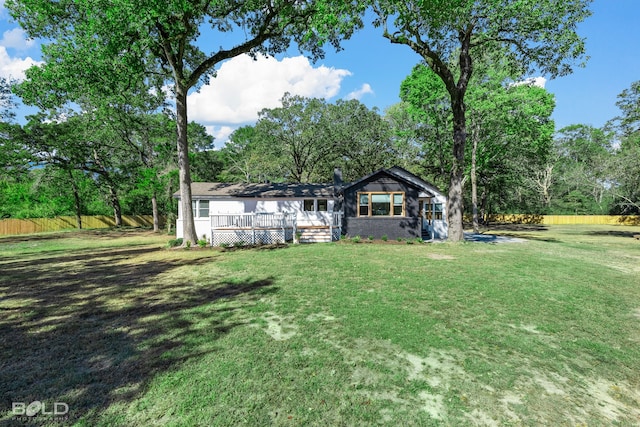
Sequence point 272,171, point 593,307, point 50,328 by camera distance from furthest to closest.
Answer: point 272,171 < point 593,307 < point 50,328

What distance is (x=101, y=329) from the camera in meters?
4.96

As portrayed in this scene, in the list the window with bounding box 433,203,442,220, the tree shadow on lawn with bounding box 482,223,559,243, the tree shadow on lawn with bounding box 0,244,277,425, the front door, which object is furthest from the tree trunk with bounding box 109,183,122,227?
the tree shadow on lawn with bounding box 482,223,559,243

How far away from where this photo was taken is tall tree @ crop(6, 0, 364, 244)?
34.1ft

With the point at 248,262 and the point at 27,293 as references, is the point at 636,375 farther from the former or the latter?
the point at 27,293

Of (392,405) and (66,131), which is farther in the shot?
(66,131)

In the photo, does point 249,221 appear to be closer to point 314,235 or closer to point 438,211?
point 314,235

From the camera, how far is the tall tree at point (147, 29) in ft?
34.1

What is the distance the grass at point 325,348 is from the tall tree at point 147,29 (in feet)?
27.7

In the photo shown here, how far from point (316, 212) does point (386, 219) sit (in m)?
4.29

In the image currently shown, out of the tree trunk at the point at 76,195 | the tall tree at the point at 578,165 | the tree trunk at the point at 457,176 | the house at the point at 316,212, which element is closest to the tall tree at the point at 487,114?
the tree trunk at the point at 457,176

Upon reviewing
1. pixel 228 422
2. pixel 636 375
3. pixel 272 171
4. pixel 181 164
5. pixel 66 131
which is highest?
pixel 66 131

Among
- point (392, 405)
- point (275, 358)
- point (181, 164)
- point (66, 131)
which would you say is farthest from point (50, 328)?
point (66, 131)

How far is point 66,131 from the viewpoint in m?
23.5

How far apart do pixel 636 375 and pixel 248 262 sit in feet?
32.0
